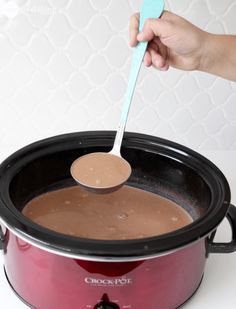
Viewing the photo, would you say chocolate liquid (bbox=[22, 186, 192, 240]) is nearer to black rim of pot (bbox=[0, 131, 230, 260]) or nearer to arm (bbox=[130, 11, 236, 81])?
black rim of pot (bbox=[0, 131, 230, 260])

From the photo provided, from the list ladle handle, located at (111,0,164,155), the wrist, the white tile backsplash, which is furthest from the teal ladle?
the white tile backsplash

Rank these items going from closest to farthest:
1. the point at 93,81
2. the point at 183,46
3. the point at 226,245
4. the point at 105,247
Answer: the point at 105,247 < the point at 226,245 < the point at 183,46 < the point at 93,81

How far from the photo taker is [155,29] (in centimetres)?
100

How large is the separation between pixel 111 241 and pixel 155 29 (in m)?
0.41

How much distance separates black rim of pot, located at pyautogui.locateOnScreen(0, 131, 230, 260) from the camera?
0.78 m

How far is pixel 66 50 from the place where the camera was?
4.17 feet

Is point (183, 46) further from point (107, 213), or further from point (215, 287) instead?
point (215, 287)

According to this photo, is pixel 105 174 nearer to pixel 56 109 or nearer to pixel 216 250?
pixel 216 250

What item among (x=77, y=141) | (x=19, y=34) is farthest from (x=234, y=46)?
(x=19, y=34)

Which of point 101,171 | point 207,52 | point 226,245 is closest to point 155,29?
point 207,52

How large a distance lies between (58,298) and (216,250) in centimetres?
29

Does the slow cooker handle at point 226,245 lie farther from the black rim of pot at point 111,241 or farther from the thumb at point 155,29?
the thumb at point 155,29

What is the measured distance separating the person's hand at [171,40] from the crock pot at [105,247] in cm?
17

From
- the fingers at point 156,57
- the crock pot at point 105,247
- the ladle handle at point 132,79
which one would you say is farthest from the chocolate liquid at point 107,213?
the fingers at point 156,57
